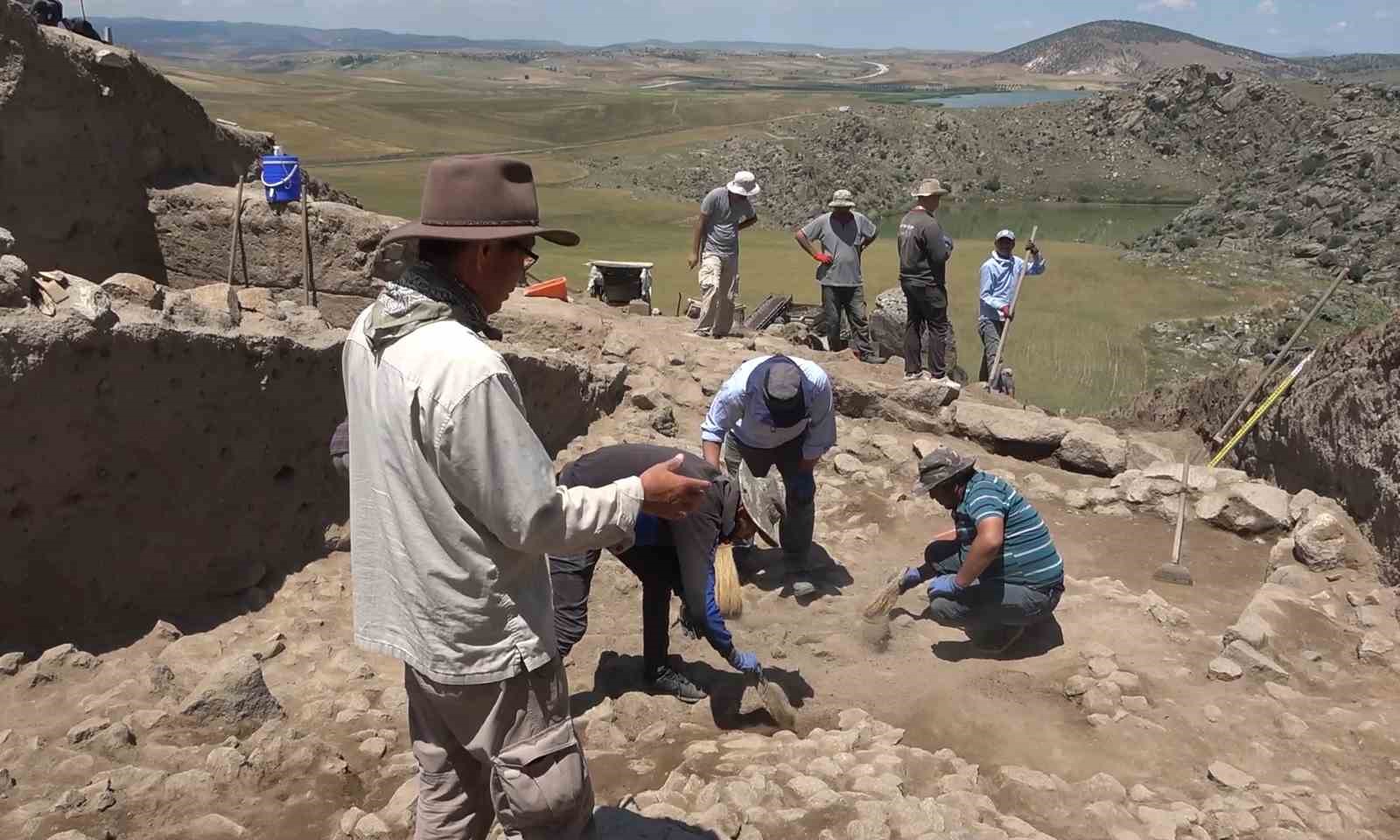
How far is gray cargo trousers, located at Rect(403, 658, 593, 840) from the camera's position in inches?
93.4

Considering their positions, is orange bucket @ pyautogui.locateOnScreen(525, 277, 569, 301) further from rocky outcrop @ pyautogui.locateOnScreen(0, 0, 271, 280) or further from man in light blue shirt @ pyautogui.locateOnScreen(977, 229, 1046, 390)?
man in light blue shirt @ pyautogui.locateOnScreen(977, 229, 1046, 390)

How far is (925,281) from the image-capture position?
29.3ft

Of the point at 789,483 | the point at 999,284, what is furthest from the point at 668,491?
the point at 999,284

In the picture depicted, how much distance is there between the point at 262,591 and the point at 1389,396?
6.37 meters

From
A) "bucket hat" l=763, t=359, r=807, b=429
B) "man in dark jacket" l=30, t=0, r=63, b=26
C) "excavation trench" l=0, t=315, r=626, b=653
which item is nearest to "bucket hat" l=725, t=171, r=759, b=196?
"bucket hat" l=763, t=359, r=807, b=429

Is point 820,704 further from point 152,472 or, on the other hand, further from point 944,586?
point 152,472

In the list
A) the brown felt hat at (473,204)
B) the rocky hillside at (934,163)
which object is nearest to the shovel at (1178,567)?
the brown felt hat at (473,204)

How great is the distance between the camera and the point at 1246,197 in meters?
28.8

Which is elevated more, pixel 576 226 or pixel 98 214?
pixel 98 214

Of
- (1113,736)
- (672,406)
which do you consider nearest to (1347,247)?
(672,406)

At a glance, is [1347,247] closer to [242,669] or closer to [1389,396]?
[1389,396]

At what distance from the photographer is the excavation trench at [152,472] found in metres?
4.45

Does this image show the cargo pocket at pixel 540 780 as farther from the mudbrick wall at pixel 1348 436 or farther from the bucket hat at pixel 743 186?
the bucket hat at pixel 743 186

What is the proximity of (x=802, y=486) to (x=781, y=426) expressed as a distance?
0.53 metres
